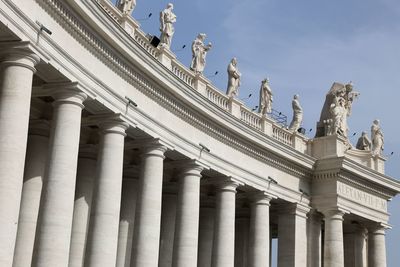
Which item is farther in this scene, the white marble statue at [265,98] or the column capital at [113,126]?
the white marble statue at [265,98]

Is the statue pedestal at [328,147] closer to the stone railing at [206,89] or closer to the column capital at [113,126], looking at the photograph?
the stone railing at [206,89]

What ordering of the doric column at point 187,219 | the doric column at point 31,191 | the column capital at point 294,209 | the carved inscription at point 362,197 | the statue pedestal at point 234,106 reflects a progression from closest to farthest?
the doric column at point 31,191 → the doric column at point 187,219 → the statue pedestal at point 234,106 → the column capital at point 294,209 → the carved inscription at point 362,197

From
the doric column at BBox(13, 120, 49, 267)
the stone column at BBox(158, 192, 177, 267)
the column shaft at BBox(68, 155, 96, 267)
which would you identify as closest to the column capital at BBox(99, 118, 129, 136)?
the doric column at BBox(13, 120, 49, 267)

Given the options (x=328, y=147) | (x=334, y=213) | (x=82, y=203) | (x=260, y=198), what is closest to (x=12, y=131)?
(x=82, y=203)

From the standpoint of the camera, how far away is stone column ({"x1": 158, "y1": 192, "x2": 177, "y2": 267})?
89.8 metres

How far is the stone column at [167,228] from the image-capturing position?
294ft

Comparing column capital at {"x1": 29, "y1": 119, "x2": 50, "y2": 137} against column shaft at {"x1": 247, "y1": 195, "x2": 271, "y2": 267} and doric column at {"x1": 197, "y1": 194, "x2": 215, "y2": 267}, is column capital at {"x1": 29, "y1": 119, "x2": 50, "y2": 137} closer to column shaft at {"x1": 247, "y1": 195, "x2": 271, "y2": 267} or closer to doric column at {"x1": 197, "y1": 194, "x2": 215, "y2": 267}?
column shaft at {"x1": 247, "y1": 195, "x2": 271, "y2": 267}

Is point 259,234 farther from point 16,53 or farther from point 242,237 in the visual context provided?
point 16,53

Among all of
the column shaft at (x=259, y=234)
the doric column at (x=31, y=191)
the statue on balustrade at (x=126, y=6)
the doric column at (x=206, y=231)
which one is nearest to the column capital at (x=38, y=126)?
the doric column at (x=31, y=191)

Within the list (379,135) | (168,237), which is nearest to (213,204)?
(168,237)

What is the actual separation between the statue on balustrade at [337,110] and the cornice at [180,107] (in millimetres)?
8840

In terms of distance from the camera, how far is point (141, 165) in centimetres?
7269

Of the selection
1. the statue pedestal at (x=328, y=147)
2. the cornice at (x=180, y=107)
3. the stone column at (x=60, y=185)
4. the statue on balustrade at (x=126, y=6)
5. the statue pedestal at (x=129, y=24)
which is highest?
the statue on balustrade at (x=126, y=6)

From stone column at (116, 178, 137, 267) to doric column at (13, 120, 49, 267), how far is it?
48.7 feet
